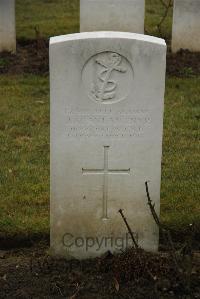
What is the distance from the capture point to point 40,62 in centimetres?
949

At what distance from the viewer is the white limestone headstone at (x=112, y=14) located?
30.8 feet

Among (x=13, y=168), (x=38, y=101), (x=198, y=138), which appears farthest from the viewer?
(x=38, y=101)

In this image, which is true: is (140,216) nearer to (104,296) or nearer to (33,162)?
(104,296)

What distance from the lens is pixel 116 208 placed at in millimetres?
4504

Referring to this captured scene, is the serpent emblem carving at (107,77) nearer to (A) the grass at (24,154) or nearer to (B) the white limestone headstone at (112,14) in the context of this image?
(A) the grass at (24,154)

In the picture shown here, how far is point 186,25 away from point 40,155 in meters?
4.11

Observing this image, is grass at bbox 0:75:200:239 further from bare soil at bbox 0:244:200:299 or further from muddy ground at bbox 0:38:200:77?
bare soil at bbox 0:244:200:299

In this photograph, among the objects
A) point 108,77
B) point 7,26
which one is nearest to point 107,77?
point 108,77

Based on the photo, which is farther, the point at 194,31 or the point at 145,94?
the point at 194,31

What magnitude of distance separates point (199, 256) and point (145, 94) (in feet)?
3.83

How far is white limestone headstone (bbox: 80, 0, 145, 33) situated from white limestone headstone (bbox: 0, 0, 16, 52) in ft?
3.14

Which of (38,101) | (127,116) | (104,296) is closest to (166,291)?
(104,296)

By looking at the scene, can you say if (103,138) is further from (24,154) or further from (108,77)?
(24,154)

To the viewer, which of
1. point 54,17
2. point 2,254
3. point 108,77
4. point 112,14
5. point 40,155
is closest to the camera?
point 108,77
